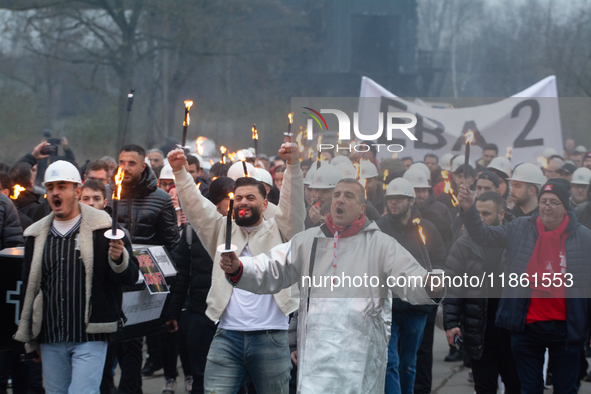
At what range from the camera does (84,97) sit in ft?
70.3

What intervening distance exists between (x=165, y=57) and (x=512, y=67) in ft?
33.3

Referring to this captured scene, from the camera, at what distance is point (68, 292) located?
4.41m

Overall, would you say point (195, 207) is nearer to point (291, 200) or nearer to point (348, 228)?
point (291, 200)

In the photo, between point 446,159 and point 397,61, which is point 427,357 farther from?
point 397,61

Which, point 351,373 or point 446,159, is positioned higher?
point 446,159

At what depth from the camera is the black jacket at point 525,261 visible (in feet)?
15.8

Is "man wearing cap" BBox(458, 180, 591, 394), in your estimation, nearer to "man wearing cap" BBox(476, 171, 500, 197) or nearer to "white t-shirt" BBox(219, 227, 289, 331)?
"man wearing cap" BBox(476, 171, 500, 197)

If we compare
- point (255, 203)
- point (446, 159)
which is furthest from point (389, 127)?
point (255, 203)

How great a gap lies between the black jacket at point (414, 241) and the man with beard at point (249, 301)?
110 cm

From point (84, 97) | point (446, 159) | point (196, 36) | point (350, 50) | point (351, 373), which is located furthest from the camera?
point (350, 50)

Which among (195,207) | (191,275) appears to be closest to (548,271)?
(195,207)

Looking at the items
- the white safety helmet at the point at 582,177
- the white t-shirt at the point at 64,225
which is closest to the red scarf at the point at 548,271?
the white t-shirt at the point at 64,225

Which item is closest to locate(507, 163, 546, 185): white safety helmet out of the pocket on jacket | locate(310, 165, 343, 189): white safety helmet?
locate(310, 165, 343, 189): white safety helmet

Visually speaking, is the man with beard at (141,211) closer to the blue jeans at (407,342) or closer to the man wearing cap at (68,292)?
the man wearing cap at (68,292)
